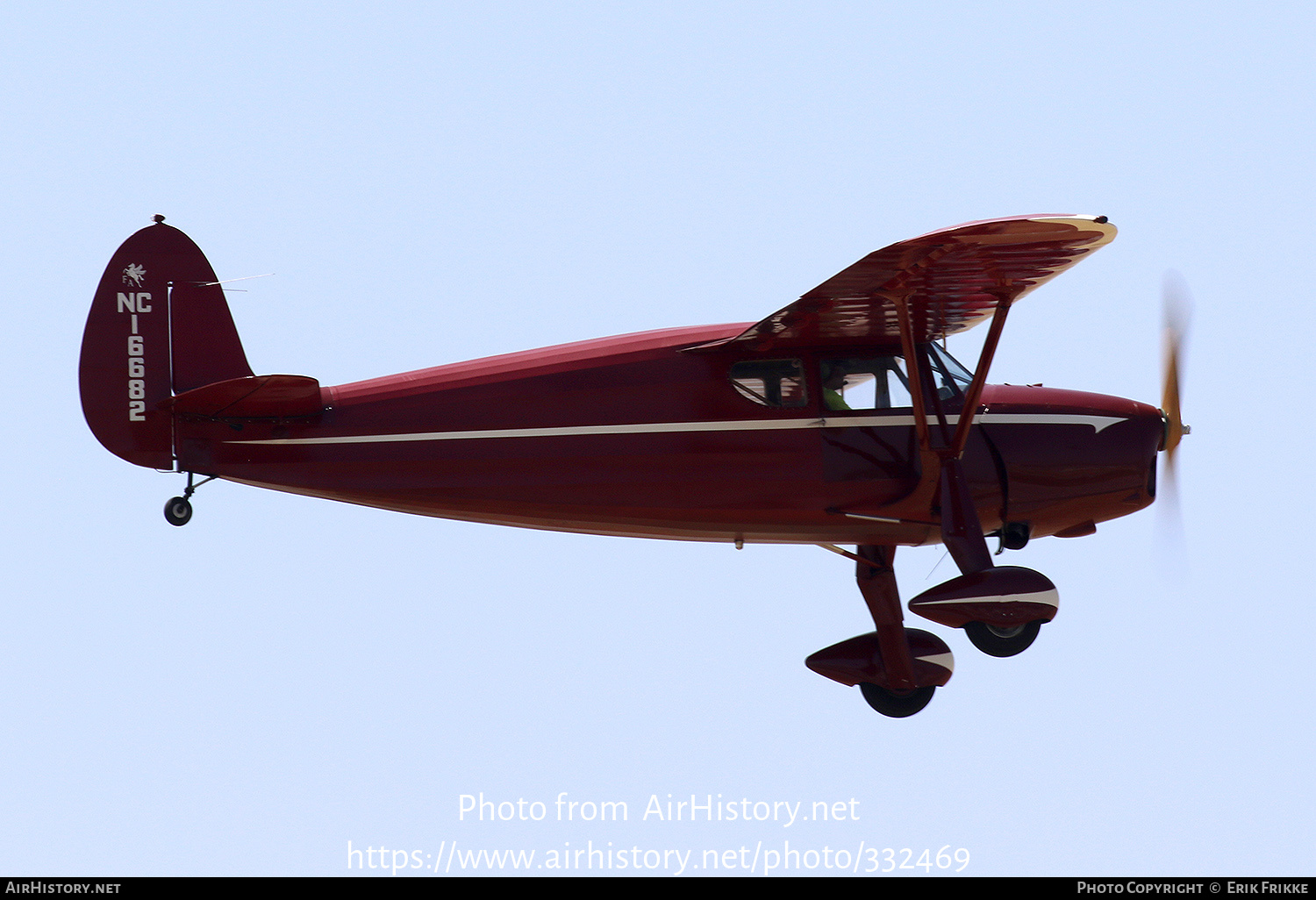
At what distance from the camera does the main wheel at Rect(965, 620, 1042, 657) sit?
11641 mm

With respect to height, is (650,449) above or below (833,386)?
below

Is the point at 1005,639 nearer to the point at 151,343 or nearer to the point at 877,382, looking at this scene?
the point at 877,382

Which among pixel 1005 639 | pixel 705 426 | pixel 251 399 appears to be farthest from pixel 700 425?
pixel 251 399

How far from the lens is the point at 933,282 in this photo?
A: 34.8 ft

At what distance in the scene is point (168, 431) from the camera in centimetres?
1042

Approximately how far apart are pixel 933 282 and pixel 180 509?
5.55m

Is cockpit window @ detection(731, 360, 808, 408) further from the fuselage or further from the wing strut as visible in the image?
the wing strut

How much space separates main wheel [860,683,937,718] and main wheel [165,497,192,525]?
5754 mm

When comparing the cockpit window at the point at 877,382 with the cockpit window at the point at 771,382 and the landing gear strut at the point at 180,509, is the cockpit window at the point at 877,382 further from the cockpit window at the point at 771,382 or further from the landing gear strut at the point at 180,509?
the landing gear strut at the point at 180,509

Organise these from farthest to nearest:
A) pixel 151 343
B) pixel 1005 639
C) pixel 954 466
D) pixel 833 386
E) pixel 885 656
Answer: pixel 885 656, pixel 1005 639, pixel 833 386, pixel 954 466, pixel 151 343

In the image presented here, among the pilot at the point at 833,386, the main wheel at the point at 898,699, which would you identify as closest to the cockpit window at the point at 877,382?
the pilot at the point at 833,386

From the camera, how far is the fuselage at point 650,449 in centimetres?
1055

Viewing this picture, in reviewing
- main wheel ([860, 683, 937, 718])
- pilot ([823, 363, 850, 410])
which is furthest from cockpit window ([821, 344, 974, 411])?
main wheel ([860, 683, 937, 718])

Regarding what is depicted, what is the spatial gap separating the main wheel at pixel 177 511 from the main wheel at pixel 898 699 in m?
5.75
